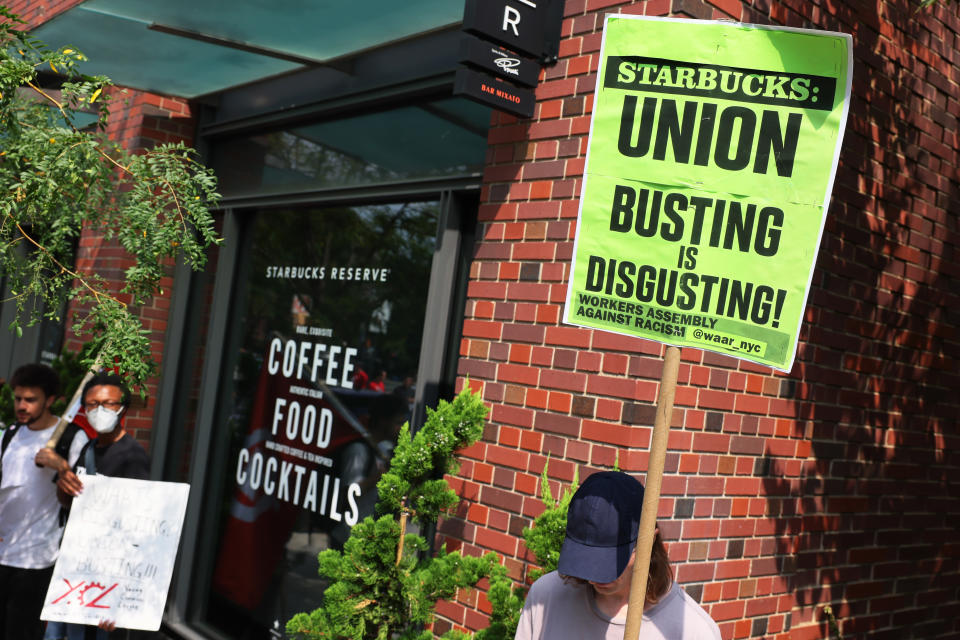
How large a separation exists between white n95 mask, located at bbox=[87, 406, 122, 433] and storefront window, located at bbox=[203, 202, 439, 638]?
1.17 m

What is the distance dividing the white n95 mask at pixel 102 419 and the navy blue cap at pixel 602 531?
3.18 metres

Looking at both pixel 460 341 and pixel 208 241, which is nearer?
pixel 208 241

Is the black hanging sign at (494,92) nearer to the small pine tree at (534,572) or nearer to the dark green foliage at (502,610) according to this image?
the small pine tree at (534,572)

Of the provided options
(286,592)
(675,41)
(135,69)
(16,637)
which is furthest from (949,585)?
(135,69)

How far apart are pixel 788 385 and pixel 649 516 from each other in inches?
86.8

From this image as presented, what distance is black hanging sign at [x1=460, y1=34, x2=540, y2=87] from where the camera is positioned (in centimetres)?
349

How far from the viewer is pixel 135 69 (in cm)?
600

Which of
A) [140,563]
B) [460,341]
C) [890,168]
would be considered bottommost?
[140,563]

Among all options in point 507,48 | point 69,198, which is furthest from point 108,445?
point 507,48

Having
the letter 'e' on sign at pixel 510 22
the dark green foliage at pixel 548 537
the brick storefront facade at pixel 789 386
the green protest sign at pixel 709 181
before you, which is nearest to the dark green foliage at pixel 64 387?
the brick storefront facade at pixel 789 386

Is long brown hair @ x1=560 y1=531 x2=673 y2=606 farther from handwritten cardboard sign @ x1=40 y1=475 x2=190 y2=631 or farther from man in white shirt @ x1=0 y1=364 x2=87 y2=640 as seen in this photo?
man in white shirt @ x1=0 y1=364 x2=87 y2=640

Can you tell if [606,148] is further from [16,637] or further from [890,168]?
[16,637]

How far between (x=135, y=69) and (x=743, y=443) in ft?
15.2

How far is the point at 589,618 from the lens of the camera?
2.28m
